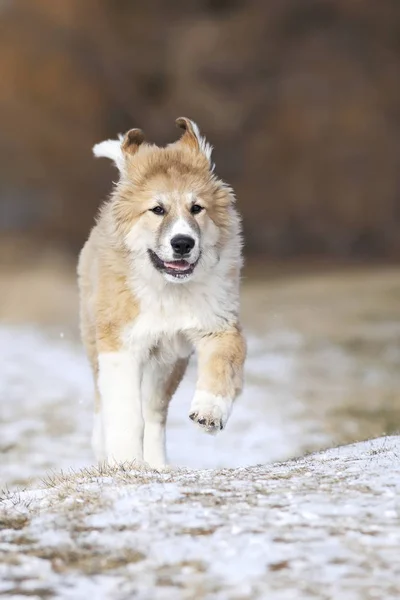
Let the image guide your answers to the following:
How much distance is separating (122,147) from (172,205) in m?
0.69

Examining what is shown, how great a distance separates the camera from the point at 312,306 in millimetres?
18656

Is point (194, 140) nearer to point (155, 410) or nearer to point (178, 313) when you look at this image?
point (178, 313)

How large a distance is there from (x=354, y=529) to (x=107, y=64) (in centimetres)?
2211

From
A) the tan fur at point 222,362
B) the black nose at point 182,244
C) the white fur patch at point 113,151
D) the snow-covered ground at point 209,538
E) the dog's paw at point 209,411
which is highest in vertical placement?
the white fur patch at point 113,151

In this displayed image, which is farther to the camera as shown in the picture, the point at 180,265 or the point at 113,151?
the point at 113,151

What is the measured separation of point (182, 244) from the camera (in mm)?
6156

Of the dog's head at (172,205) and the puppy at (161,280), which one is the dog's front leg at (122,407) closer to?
the puppy at (161,280)

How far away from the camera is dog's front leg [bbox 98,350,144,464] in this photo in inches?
250

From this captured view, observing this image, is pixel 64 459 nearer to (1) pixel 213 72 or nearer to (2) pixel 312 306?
(2) pixel 312 306

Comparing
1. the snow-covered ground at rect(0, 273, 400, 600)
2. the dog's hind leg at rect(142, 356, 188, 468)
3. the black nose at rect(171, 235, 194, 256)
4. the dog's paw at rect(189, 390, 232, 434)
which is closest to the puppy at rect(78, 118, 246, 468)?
the black nose at rect(171, 235, 194, 256)

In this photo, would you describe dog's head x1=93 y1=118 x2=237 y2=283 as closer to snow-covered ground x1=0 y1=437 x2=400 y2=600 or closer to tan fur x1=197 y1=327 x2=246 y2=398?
tan fur x1=197 y1=327 x2=246 y2=398

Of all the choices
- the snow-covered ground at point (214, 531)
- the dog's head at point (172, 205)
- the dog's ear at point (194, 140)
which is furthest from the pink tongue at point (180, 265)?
the snow-covered ground at point (214, 531)

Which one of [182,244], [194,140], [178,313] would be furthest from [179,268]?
[194,140]

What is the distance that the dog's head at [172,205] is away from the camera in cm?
627
